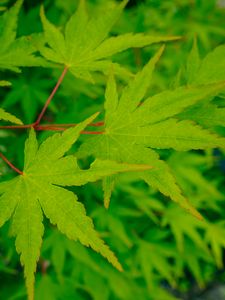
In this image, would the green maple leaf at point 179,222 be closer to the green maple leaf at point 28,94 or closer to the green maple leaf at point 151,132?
the green maple leaf at point 28,94

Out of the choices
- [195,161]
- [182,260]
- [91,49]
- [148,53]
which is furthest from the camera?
[182,260]

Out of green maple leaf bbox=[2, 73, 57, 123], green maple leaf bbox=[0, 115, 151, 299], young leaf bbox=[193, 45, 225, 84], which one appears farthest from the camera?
green maple leaf bbox=[2, 73, 57, 123]

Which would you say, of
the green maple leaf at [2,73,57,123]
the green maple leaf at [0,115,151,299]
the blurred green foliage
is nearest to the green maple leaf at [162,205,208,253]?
the blurred green foliage

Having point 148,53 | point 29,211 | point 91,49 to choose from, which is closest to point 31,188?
point 29,211

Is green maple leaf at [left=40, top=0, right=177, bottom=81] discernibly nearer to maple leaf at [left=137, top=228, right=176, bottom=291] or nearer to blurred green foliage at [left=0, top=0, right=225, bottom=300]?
blurred green foliage at [left=0, top=0, right=225, bottom=300]

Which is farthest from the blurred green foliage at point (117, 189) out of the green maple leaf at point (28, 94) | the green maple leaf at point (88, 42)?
the green maple leaf at point (88, 42)

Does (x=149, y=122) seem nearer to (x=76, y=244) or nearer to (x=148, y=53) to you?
(x=76, y=244)

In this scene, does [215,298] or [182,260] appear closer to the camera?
[182,260]
